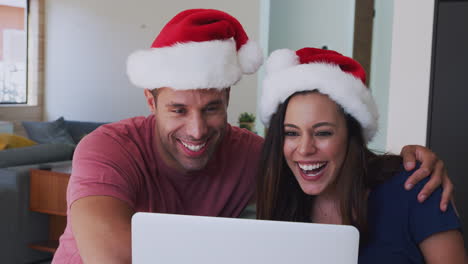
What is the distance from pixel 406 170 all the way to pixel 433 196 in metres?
0.11

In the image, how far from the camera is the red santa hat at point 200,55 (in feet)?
5.40

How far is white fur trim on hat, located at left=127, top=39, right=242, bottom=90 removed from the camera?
1.64 metres

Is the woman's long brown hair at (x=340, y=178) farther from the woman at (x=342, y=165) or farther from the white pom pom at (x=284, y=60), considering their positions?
the white pom pom at (x=284, y=60)

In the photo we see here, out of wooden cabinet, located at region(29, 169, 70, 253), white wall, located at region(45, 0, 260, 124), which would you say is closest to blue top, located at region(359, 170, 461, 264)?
wooden cabinet, located at region(29, 169, 70, 253)

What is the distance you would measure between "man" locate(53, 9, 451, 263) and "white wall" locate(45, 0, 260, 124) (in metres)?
4.57

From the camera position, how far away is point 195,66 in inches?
64.5

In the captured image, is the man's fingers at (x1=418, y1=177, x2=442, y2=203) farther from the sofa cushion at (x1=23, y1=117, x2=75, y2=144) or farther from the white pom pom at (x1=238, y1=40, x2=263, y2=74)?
the sofa cushion at (x1=23, y1=117, x2=75, y2=144)

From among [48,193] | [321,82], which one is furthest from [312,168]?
[48,193]

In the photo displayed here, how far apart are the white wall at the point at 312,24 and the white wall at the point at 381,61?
21 centimetres

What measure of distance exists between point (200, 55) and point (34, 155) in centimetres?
244

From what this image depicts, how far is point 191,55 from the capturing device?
165 cm

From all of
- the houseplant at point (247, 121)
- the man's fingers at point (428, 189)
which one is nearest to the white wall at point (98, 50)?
the houseplant at point (247, 121)

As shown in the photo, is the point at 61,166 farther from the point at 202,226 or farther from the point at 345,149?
the point at 202,226

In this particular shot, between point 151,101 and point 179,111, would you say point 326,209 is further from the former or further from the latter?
point 151,101
